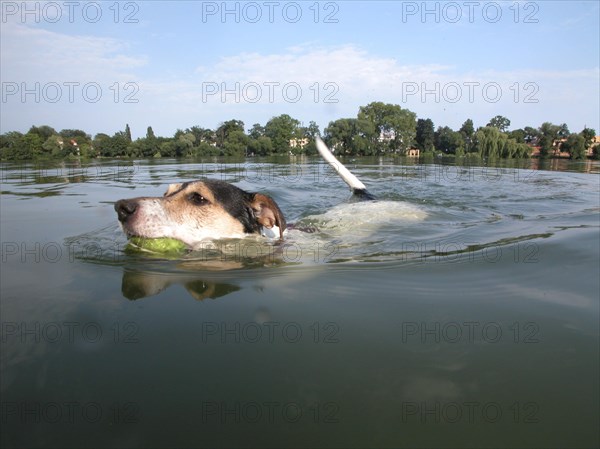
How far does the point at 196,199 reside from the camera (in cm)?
494

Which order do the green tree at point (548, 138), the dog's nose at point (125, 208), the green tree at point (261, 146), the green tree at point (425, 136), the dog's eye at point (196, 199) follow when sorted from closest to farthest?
the dog's nose at point (125, 208)
the dog's eye at point (196, 199)
the green tree at point (548, 138)
the green tree at point (261, 146)
the green tree at point (425, 136)

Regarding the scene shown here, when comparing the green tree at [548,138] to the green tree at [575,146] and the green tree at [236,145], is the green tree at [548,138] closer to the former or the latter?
the green tree at [575,146]

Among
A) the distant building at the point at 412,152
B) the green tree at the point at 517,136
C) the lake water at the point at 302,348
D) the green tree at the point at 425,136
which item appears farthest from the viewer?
the green tree at the point at 425,136

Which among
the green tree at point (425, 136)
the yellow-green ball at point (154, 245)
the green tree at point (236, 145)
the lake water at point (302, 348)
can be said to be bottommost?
the lake water at point (302, 348)

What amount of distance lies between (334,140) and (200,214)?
8613 cm

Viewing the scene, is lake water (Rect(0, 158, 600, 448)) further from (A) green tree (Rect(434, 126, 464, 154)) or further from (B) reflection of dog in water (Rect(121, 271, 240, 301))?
(A) green tree (Rect(434, 126, 464, 154))

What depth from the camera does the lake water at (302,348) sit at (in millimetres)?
1505

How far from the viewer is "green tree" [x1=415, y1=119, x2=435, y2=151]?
11957 centimetres

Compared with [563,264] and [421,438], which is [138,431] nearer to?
[421,438]

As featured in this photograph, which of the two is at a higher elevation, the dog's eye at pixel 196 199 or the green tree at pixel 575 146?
the green tree at pixel 575 146

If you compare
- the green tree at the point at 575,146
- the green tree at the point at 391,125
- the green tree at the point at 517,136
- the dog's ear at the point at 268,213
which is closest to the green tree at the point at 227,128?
the green tree at the point at 391,125

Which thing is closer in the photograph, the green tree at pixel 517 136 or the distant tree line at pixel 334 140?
the distant tree line at pixel 334 140

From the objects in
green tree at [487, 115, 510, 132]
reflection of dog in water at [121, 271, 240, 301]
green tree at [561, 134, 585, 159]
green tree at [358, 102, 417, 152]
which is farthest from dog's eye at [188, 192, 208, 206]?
green tree at [487, 115, 510, 132]

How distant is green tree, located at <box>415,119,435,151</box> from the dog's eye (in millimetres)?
121061
